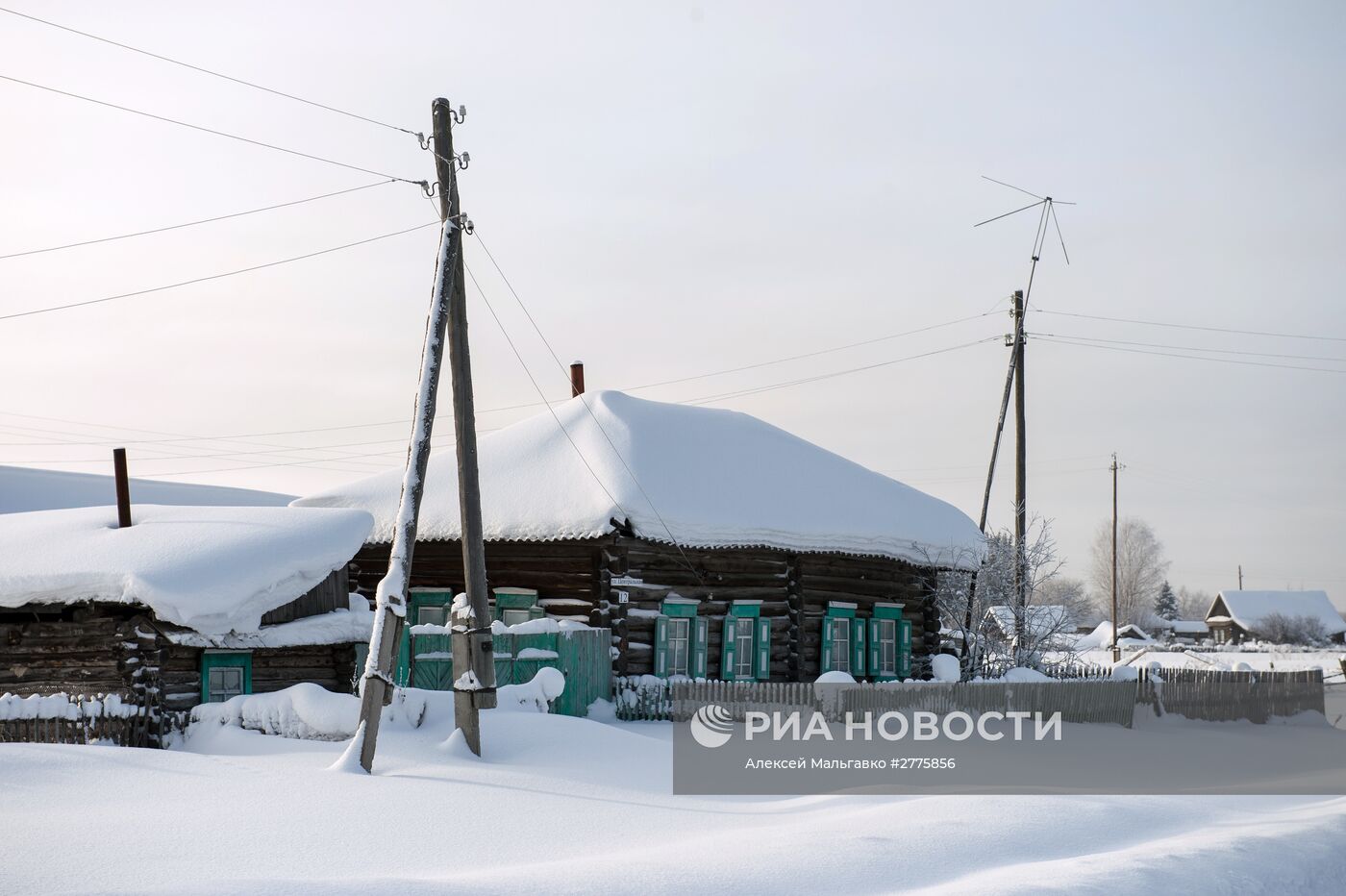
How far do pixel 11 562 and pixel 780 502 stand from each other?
12913 millimetres

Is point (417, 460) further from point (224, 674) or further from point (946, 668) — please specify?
point (946, 668)

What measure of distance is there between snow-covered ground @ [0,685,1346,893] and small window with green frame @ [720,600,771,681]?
8.74m

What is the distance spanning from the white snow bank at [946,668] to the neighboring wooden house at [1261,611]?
70.4 m

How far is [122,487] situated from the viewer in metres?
16.4

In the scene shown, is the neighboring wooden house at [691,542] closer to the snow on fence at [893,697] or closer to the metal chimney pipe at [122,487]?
the snow on fence at [893,697]

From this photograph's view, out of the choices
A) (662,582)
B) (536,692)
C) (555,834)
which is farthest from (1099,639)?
(555,834)

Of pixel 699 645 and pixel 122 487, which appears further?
pixel 699 645

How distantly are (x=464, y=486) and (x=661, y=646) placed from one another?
26.4 feet

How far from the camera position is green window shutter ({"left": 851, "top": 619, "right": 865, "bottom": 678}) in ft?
77.3

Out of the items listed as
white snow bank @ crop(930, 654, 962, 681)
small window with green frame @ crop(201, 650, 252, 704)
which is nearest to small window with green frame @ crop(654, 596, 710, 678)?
white snow bank @ crop(930, 654, 962, 681)

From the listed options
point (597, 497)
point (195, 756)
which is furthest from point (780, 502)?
point (195, 756)

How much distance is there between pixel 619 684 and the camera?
18.9 m

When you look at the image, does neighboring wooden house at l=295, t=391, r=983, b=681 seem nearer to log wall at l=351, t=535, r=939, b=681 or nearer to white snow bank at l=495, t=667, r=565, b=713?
log wall at l=351, t=535, r=939, b=681

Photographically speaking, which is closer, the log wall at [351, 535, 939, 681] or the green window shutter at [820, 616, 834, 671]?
the log wall at [351, 535, 939, 681]
